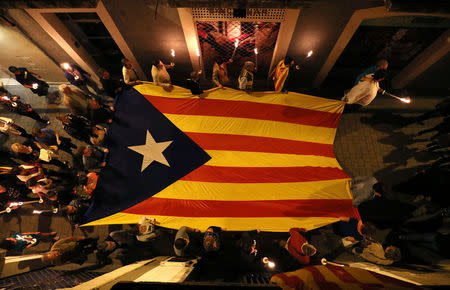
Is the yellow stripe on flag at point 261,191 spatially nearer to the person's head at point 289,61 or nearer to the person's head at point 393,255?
the person's head at point 393,255

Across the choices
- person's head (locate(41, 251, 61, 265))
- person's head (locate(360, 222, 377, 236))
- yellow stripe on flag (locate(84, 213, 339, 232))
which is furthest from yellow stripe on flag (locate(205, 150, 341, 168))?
person's head (locate(41, 251, 61, 265))

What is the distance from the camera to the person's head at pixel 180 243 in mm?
3535

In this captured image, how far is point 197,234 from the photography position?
391cm

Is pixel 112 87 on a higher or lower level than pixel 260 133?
higher

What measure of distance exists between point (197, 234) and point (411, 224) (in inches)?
201

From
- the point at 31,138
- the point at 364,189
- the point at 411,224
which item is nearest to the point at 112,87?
the point at 31,138

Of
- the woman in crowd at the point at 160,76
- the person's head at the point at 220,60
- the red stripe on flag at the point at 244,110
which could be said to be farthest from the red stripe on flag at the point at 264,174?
the person's head at the point at 220,60

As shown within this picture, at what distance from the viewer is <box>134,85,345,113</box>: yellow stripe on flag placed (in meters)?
4.45

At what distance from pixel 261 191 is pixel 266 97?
228cm

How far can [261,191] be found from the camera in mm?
4020

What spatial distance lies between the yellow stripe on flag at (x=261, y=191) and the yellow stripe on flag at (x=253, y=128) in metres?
1.08

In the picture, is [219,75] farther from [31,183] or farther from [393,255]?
[393,255]

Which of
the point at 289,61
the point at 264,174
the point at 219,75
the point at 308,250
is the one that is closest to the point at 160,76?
the point at 219,75

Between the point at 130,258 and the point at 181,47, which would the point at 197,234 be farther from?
the point at 181,47
